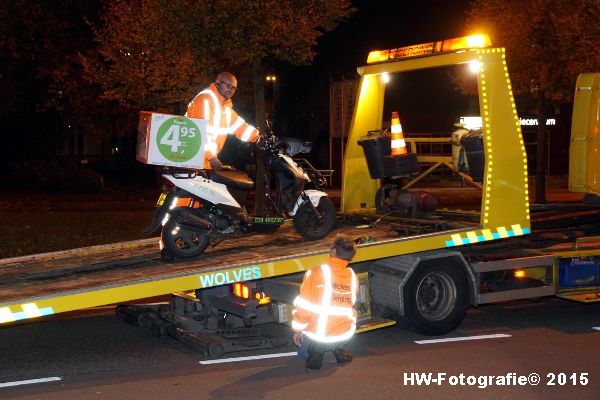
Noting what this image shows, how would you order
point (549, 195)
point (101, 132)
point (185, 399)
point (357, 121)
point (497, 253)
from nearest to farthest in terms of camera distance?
point (185, 399), point (497, 253), point (357, 121), point (549, 195), point (101, 132)

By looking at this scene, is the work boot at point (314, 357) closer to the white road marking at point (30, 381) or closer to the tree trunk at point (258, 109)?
the white road marking at point (30, 381)

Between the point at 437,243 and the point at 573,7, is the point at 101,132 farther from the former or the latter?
the point at 437,243

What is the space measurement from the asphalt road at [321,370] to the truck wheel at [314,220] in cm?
125

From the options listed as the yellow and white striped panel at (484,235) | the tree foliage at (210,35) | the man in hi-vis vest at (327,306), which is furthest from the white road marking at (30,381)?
the tree foliage at (210,35)

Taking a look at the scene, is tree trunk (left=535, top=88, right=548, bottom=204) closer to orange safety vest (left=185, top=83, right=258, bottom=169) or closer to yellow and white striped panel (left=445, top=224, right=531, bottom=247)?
yellow and white striped panel (left=445, top=224, right=531, bottom=247)

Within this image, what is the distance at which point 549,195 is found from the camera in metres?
28.1

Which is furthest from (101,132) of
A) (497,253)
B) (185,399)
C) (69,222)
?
(185,399)

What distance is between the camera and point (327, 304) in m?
7.52

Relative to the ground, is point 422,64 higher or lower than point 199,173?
higher

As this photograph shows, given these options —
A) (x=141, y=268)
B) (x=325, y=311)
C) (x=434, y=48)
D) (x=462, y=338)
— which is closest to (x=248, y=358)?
(x=325, y=311)

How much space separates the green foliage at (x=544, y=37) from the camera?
21641 millimetres

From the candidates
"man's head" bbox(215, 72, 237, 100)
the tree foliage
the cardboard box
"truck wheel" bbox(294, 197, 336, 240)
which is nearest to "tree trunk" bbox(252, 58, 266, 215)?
the tree foliage

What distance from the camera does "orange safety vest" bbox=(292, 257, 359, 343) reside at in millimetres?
7531

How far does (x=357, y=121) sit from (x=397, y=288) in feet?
10.5
